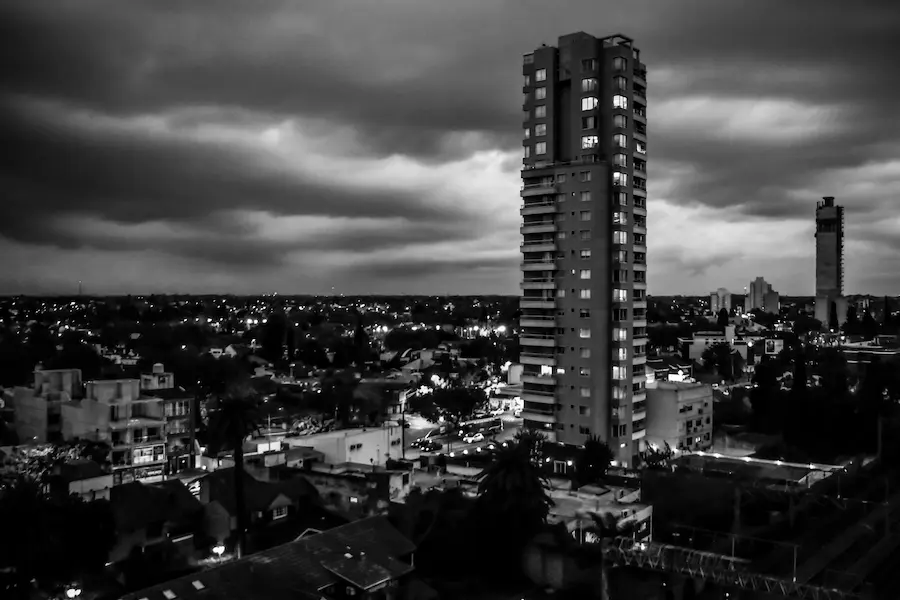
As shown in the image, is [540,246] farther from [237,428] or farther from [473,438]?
[237,428]

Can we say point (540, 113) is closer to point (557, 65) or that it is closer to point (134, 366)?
point (557, 65)

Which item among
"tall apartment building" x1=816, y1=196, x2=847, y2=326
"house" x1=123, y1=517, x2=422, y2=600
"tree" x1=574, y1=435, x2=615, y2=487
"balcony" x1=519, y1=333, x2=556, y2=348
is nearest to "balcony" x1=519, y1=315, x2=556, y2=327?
"balcony" x1=519, y1=333, x2=556, y2=348

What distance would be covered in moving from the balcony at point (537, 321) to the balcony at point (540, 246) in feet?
13.7

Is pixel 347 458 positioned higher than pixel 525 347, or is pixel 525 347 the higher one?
pixel 525 347

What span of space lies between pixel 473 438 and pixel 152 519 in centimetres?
2761

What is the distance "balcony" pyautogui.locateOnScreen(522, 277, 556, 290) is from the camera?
4497 cm

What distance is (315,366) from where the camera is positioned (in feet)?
266

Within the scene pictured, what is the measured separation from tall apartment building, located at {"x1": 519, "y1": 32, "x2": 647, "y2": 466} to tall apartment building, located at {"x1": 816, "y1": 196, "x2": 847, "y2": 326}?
12365 cm

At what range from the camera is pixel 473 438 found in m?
49.9

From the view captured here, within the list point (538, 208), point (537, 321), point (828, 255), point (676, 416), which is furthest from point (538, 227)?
point (828, 255)

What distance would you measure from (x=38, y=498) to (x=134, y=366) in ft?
127

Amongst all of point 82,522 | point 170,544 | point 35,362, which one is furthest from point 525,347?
point 35,362

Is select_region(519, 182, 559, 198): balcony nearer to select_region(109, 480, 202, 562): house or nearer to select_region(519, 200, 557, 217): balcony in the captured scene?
select_region(519, 200, 557, 217): balcony

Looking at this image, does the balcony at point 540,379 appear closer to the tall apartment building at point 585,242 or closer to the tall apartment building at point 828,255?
the tall apartment building at point 585,242
